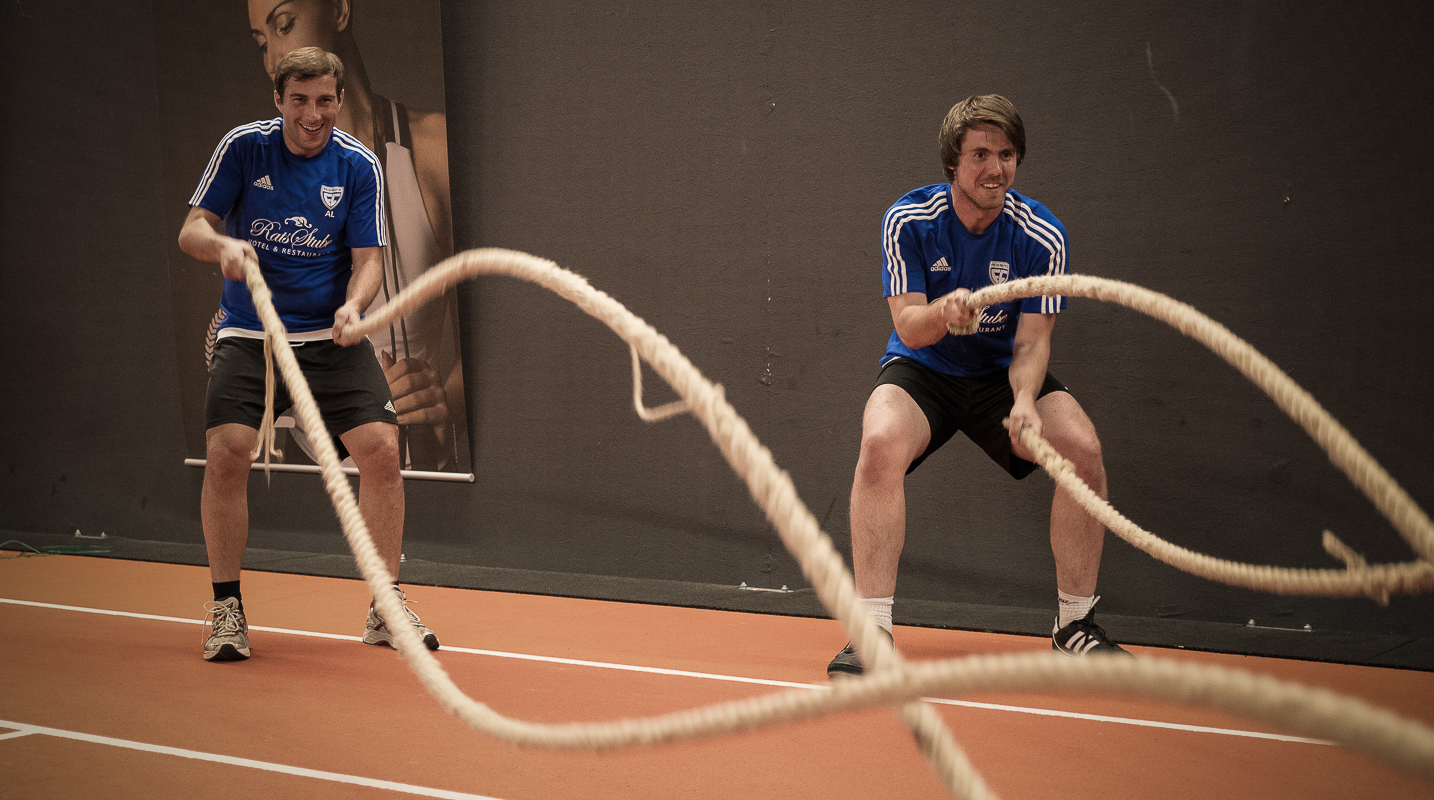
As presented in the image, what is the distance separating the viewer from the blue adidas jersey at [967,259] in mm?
2395

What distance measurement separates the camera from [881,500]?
228 cm

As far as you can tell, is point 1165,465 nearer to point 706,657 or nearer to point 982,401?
point 982,401

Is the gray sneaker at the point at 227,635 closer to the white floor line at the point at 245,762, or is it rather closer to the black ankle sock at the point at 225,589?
the black ankle sock at the point at 225,589

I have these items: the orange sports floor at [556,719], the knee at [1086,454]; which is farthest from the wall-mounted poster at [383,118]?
the knee at [1086,454]

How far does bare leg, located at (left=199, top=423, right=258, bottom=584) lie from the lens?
8.17ft

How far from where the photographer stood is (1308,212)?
2826 millimetres

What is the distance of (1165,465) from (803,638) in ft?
4.04

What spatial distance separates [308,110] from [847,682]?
221cm

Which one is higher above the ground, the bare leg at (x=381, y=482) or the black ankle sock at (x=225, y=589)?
the bare leg at (x=381, y=482)

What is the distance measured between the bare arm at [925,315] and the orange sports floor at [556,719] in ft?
2.66

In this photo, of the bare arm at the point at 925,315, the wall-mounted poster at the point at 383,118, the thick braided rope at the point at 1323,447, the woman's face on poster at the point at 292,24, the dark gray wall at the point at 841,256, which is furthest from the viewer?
the woman's face on poster at the point at 292,24

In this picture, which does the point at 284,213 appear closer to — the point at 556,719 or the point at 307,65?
the point at 307,65

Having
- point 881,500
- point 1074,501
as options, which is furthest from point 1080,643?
point 881,500

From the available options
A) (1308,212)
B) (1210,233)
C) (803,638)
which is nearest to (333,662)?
(803,638)
